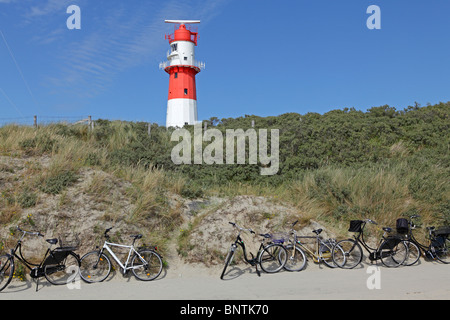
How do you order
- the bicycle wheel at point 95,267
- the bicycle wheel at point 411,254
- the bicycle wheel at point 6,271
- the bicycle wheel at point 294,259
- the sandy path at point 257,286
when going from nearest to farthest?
the sandy path at point 257,286 < the bicycle wheel at point 6,271 < the bicycle wheel at point 95,267 < the bicycle wheel at point 294,259 < the bicycle wheel at point 411,254

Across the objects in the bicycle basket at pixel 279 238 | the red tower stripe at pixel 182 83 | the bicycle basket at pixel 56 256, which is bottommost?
the bicycle basket at pixel 56 256

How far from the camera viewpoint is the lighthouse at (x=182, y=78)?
98.7 feet

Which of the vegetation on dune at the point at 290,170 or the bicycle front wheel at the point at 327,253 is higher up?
the vegetation on dune at the point at 290,170

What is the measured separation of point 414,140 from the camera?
17.1 meters

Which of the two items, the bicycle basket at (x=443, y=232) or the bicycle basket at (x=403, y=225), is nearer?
the bicycle basket at (x=443, y=232)

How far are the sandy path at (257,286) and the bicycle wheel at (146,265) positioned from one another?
178mm

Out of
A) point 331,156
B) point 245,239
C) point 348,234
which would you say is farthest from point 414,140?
point 245,239

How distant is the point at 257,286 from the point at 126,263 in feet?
9.32

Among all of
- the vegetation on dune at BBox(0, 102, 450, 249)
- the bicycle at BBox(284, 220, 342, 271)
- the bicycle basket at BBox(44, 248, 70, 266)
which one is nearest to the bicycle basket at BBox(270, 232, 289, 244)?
the bicycle at BBox(284, 220, 342, 271)

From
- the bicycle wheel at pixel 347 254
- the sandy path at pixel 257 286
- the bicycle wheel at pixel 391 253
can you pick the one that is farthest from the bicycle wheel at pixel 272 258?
the bicycle wheel at pixel 391 253

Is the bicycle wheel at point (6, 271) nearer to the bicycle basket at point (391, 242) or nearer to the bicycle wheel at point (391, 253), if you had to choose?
the bicycle wheel at point (391, 253)

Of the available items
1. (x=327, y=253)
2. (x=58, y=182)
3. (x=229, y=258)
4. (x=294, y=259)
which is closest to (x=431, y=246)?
(x=327, y=253)

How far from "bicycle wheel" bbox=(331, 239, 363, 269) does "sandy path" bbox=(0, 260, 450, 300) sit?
26 cm

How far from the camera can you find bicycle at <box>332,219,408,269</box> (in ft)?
28.0
